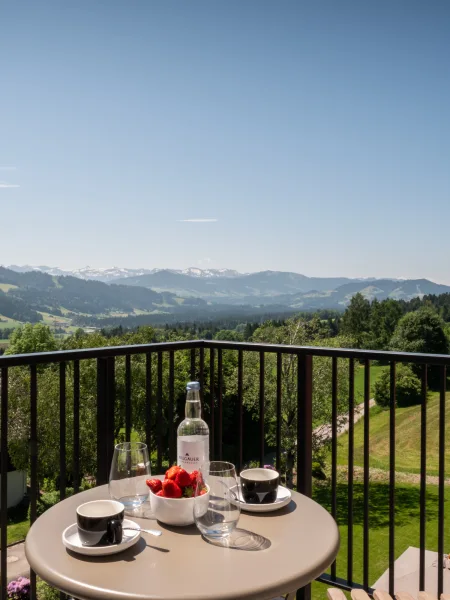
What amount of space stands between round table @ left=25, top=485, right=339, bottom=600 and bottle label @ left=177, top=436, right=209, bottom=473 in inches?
7.2

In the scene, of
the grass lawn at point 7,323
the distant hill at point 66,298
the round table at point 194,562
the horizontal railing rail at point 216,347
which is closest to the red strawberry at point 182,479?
the round table at point 194,562

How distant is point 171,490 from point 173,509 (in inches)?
1.9

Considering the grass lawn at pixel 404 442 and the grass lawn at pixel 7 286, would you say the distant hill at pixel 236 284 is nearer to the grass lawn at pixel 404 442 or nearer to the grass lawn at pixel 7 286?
the grass lawn at pixel 7 286

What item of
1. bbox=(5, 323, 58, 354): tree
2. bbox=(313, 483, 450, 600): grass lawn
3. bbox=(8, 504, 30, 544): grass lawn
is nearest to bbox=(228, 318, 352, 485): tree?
bbox=(313, 483, 450, 600): grass lawn

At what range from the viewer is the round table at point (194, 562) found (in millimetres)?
969

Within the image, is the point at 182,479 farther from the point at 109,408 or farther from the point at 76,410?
the point at 109,408

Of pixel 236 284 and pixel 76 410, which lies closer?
pixel 76 410

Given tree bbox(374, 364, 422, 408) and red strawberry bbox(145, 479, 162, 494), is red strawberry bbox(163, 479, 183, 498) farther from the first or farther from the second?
tree bbox(374, 364, 422, 408)

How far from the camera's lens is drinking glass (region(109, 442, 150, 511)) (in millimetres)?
1286

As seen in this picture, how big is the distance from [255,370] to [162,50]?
1352 centimetres

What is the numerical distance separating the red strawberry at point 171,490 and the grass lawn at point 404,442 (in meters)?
25.0

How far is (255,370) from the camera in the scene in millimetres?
21266

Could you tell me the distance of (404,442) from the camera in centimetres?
2761

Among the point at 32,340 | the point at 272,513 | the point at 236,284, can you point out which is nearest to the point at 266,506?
the point at 272,513
